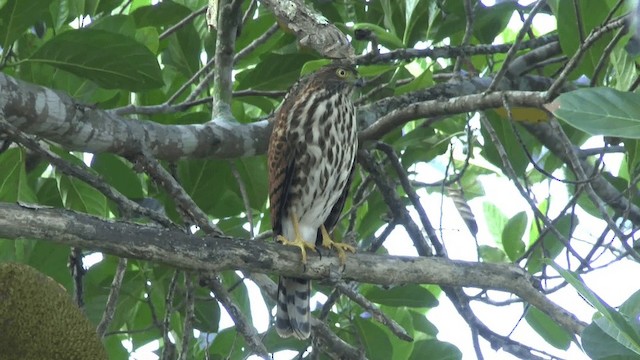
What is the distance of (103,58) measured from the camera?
3852mm

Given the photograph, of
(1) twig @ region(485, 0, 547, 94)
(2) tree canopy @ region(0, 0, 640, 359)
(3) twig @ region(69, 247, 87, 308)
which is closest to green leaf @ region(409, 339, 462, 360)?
(2) tree canopy @ region(0, 0, 640, 359)

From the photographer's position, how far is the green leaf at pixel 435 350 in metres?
4.29

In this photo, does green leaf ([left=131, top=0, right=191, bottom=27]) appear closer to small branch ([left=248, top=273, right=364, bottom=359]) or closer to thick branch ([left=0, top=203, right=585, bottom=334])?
small branch ([left=248, top=273, right=364, bottom=359])

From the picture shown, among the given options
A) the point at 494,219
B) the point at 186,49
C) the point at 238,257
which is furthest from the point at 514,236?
the point at 238,257

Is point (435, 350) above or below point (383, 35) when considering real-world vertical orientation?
below

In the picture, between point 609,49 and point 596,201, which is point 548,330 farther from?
point 609,49

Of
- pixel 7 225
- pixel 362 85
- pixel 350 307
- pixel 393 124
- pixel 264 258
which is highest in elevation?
pixel 362 85

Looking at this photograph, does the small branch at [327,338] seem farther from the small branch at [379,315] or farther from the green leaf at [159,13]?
the green leaf at [159,13]

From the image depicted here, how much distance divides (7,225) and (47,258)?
1315 mm

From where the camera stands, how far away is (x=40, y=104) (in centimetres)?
346

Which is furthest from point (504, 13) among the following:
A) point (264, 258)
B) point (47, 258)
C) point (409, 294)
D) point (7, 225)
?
point (7, 225)

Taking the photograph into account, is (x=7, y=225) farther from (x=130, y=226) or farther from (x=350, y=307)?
(x=350, y=307)

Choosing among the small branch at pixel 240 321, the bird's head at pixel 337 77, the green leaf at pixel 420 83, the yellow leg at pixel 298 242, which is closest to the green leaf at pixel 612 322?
the small branch at pixel 240 321

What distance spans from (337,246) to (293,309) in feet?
1.62
